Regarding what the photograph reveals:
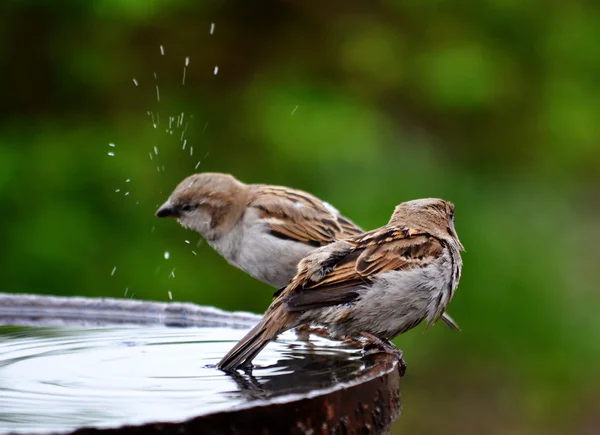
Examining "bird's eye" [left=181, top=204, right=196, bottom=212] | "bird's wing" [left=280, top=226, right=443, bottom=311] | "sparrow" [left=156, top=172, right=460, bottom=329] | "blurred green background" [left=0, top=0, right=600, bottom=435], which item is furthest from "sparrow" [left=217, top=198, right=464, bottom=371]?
"blurred green background" [left=0, top=0, right=600, bottom=435]

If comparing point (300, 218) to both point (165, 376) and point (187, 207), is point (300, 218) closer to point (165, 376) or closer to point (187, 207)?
point (187, 207)

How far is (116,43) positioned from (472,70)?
2.69 m

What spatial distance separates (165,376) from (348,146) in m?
4.52

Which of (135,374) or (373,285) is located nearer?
(135,374)

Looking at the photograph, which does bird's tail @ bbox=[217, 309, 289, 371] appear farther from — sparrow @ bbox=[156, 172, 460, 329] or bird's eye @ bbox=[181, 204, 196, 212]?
bird's eye @ bbox=[181, 204, 196, 212]

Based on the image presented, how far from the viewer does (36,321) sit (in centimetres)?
419

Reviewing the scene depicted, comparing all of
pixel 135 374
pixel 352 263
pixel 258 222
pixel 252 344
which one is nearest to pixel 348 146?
pixel 258 222

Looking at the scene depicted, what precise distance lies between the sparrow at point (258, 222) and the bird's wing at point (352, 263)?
86cm

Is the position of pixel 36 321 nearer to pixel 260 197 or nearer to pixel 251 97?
pixel 260 197

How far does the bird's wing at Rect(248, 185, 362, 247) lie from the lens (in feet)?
15.9

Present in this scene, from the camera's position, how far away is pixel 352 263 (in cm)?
374

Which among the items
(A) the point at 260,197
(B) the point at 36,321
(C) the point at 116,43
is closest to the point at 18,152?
(C) the point at 116,43

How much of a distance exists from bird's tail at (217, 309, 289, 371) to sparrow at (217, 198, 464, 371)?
0.07 m

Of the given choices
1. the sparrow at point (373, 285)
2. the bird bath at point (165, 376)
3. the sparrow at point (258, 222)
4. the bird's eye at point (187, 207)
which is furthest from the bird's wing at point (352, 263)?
the bird's eye at point (187, 207)
